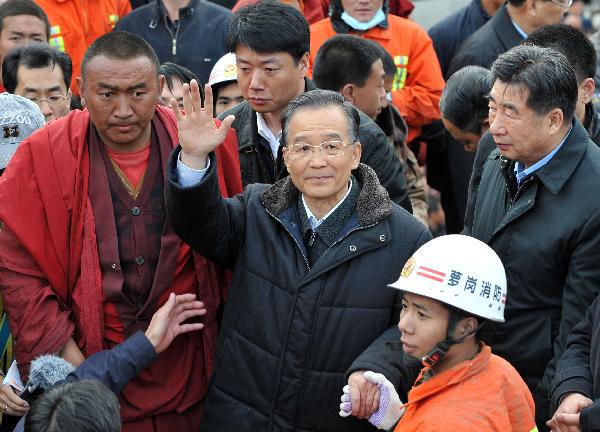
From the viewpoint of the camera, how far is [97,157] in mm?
4281

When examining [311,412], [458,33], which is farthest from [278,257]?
[458,33]

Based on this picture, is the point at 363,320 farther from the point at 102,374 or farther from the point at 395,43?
the point at 395,43

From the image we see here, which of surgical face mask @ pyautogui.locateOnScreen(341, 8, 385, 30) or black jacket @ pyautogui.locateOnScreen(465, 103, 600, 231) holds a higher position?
black jacket @ pyautogui.locateOnScreen(465, 103, 600, 231)

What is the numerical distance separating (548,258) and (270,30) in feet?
5.63

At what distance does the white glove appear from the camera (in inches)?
148

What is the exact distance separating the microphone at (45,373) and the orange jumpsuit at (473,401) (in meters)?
1.28

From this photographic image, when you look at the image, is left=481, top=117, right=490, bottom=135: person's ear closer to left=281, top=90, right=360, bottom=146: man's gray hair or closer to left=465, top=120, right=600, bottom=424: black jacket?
left=465, top=120, right=600, bottom=424: black jacket

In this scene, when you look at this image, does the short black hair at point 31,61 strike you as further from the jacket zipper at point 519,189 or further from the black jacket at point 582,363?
the black jacket at point 582,363

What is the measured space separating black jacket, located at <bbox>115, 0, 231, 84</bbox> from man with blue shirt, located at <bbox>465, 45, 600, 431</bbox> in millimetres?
3307

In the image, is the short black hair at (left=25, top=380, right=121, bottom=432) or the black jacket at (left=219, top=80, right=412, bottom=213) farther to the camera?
the black jacket at (left=219, top=80, right=412, bottom=213)

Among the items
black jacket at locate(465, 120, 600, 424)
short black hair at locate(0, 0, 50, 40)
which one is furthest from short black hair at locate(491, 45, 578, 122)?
short black hair at locate(0, 0, 50, 40)

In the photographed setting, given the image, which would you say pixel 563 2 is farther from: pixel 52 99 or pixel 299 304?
pixel 299 304

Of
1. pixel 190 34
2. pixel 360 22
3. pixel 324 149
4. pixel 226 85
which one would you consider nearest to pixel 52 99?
pixel 226 85

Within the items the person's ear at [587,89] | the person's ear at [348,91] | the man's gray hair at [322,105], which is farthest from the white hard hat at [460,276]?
the person's ear at [348,91]
